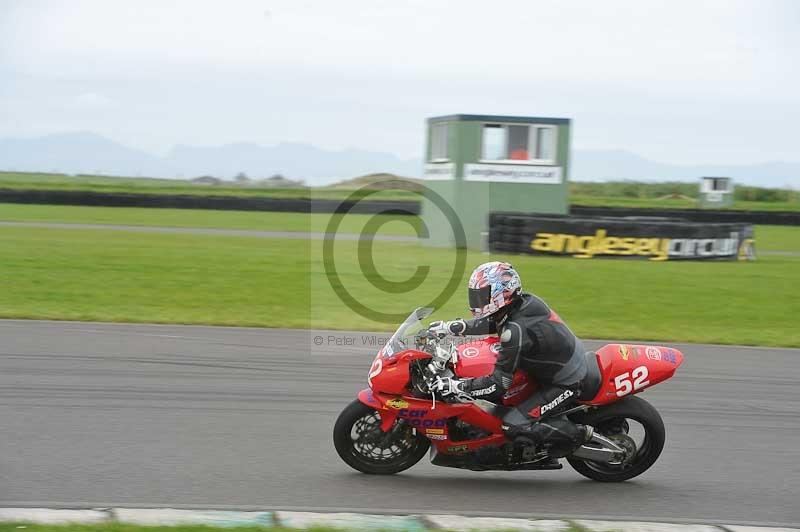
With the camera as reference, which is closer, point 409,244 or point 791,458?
point 791,458

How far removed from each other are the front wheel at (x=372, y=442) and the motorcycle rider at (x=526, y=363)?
0.46 meters

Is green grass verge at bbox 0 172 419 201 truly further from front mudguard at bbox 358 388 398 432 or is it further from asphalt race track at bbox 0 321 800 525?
front mudguard at bbox 358 388 398 432

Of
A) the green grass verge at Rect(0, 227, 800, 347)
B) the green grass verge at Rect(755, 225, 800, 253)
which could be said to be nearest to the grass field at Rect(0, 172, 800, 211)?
the green grass verge at Rect(755, 225, 800, 253)

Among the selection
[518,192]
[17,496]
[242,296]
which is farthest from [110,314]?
[518,192]

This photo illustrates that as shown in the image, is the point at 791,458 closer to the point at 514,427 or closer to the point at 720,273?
the point at 514,427

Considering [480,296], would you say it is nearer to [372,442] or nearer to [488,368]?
[488,368]

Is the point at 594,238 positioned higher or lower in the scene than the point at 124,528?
higher

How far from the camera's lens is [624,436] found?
6.73 meters

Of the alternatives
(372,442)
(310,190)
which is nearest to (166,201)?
(310,190)

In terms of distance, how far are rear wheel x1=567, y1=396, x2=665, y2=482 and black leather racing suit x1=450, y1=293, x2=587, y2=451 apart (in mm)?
250

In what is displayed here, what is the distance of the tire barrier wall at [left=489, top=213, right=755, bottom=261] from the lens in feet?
73.0

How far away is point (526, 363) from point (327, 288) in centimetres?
1167

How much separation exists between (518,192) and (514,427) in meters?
19.1

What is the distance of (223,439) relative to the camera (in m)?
7.29
